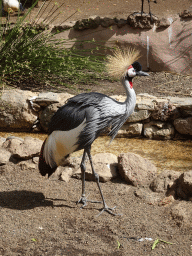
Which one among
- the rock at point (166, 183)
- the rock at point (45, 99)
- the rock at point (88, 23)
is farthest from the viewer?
the rock at point (88, 23)

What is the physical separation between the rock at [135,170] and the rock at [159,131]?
1.42 meters

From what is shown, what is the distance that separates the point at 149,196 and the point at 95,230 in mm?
691

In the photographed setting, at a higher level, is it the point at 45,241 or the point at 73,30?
the point at 73,30

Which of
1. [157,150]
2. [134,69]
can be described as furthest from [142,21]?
[134,69]

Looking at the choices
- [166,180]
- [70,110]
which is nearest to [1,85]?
[70,110]

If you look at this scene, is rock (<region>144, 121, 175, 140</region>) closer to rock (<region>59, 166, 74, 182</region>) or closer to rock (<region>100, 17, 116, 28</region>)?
rock (<region>59, 166, 74, 182</region>)

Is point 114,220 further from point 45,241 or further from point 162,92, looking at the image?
point 162,92

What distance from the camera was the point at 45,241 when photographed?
9.20ft

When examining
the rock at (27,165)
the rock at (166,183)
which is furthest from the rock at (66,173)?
the rock at (166,183)

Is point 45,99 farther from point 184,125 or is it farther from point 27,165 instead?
point 184,125

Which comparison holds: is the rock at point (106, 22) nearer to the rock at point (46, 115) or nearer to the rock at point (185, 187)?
the rock at point (46, 115)

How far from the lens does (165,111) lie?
5012 millimetres

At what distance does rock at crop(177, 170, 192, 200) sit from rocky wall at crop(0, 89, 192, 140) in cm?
174

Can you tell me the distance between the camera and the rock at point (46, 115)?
517cm
